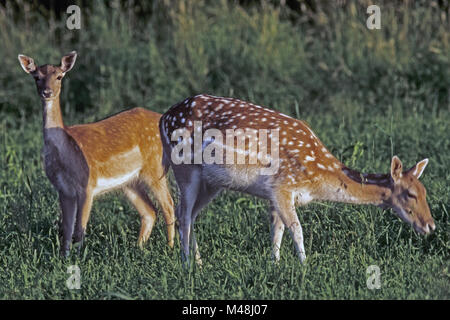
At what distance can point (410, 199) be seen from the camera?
5.87 metres

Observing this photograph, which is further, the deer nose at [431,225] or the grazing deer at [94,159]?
the grazing deer at [94,159]

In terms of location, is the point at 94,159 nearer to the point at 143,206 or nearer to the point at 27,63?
the point at 143,206

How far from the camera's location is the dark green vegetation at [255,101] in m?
5.48

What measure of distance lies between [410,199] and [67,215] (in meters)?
2.64

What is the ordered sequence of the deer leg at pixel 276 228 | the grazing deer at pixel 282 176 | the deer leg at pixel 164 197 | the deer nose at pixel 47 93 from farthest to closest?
1. the deer leg at pixel 164 197
2. the deer nose at pixel 47 93
3. the deer leg at pixel 276 228
4. the grazing deer at pixel 282 176

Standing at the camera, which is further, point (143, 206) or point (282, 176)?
point (143, 206)

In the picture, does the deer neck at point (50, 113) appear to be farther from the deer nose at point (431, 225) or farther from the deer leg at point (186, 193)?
the deer nose at point (431, 225)

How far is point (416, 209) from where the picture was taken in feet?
19.2

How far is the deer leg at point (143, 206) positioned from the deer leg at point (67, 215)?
0.56 m

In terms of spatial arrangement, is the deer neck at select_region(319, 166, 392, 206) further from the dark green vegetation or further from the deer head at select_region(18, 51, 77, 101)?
the deer head at select_region(18, 51, 77, 101)

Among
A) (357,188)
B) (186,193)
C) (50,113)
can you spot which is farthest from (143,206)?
(357,188)

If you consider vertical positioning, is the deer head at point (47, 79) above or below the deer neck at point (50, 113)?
above

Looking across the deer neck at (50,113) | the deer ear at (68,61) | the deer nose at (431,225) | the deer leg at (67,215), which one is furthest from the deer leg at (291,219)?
the deer ear at (68,61)

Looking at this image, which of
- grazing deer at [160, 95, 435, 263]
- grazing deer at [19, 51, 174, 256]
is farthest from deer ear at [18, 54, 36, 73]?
grazing deer at [160, 95, 435, 263]
